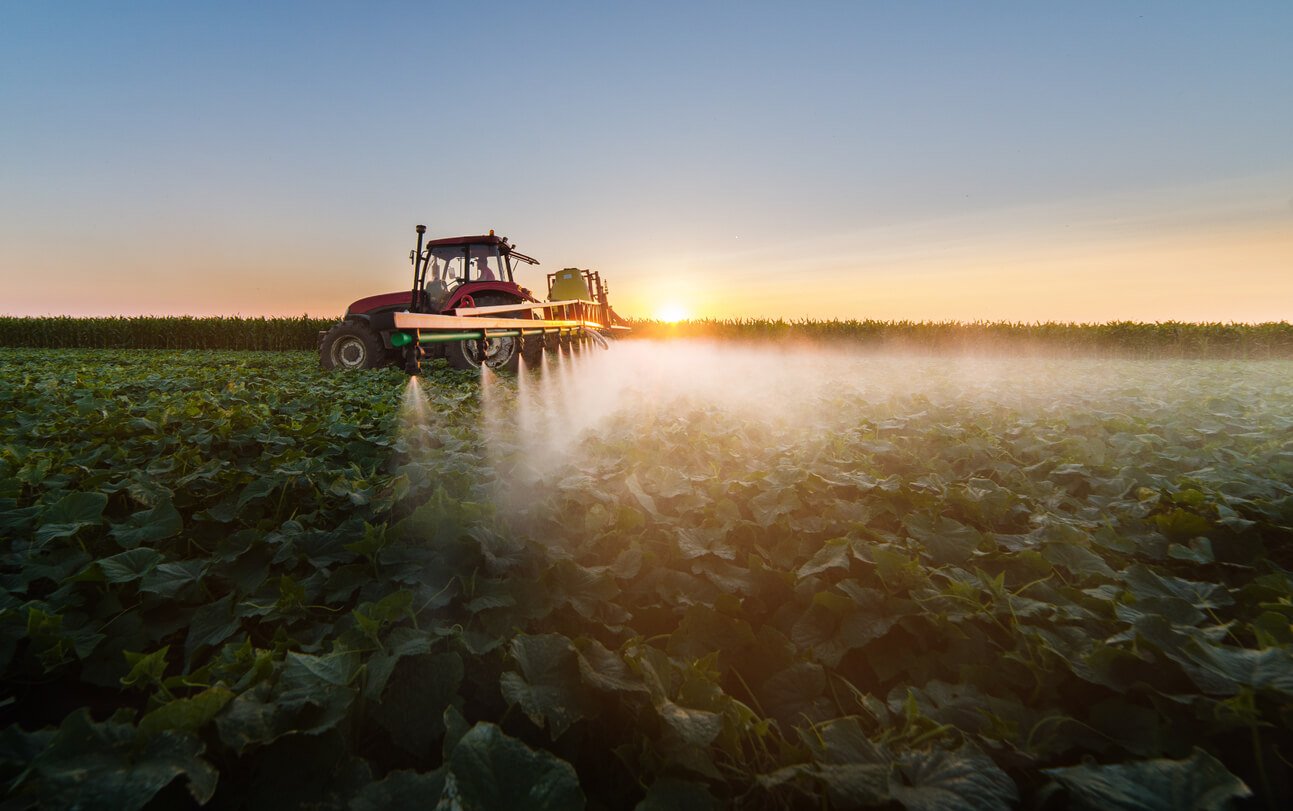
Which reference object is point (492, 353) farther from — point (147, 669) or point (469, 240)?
point (147, 669)

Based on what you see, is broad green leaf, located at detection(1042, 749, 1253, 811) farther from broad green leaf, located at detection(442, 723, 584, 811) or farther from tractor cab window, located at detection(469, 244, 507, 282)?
tractor cab window, located at detection(469, 244, 507, 282)

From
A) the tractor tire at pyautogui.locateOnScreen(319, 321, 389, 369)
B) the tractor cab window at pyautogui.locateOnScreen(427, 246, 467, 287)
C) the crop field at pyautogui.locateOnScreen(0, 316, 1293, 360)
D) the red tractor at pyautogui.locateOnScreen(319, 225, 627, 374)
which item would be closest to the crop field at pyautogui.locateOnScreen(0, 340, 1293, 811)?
the red tractor at pyautogui.locateOnScreen(319, 225, 627, 374)

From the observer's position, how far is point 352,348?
36.1 feet

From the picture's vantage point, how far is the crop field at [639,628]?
1021 millimetres

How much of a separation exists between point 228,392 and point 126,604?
473cm

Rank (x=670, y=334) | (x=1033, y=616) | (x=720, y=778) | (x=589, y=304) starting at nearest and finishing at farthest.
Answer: (x=720, y=778) → (x=1033, y=616) → (x=589, y=304) → (x=670, y=334)

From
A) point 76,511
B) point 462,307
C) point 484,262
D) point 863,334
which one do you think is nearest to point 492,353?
point 462,307

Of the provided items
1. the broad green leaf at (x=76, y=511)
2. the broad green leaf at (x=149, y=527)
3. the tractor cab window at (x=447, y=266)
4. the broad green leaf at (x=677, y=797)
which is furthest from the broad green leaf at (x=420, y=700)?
the tractor cab window at (x=447, y=266)

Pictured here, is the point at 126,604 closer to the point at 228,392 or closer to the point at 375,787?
the point at 375,787

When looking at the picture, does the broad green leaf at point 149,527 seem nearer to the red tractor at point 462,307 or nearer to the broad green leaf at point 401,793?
the broad green leaf at point 401,793

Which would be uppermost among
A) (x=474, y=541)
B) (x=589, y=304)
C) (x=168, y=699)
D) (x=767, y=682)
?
(x=589, y=304)

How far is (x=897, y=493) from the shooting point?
8.91ft

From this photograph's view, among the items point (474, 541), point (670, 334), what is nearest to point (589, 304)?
point (474, 541)

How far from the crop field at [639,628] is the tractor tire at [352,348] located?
291 inches
